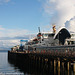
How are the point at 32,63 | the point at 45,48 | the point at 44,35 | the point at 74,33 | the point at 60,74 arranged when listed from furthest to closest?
the point at 44,35
the point at 74,33
the point at 45,48
the point at 32,63
the point at 60,74

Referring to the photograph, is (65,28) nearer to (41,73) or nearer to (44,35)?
(44,35)

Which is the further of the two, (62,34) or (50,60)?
(62,34)

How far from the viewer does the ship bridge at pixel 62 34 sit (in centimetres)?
7744

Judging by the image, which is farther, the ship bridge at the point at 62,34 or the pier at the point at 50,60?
the ship bridge at the point at 62,34

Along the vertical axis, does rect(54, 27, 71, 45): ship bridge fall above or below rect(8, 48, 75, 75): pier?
above

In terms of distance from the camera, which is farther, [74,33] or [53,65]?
[74,33]

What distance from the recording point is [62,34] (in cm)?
7919

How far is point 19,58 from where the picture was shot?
294 feet

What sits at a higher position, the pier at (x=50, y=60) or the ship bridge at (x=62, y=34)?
the ship bridge at (x=62, y=34)

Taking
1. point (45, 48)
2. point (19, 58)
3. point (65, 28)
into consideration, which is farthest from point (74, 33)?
point (19, 58)

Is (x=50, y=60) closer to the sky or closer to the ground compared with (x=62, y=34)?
closer to the ground

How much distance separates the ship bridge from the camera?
77.4 metres

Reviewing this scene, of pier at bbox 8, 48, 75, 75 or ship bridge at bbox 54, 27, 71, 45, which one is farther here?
ship bridge at bbox 54, 27, 71, 45

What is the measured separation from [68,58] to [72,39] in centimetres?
3458
